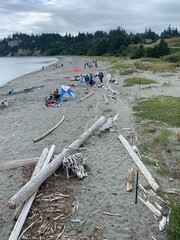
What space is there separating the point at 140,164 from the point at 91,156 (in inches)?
94.8

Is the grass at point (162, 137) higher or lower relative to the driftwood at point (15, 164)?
higher

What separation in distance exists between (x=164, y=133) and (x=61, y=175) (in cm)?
630

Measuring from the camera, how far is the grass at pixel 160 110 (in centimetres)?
1732

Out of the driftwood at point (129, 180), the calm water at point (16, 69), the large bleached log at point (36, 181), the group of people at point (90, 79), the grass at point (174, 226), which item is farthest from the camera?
the calm water at point (16, 69)

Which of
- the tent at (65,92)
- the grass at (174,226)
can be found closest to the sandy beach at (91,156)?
the grass at (174,226)

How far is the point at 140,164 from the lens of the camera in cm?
1149

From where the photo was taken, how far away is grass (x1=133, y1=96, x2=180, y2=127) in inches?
682

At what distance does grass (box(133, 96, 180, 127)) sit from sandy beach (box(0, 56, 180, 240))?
0.90 m

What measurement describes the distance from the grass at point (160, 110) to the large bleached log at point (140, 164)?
13.0ft

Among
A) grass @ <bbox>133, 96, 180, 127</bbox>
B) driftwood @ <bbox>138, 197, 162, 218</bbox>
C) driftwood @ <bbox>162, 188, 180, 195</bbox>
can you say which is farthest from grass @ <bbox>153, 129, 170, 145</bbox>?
driftwood @ <bbox>138, 197, 162, 218</bbox>

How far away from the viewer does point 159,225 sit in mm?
8008

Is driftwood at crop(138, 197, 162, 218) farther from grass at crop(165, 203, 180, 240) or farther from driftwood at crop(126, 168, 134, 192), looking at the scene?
grass at crop(165, 203, 180, 240)

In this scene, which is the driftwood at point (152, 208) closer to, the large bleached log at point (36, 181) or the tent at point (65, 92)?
the large bleached log at point (36, 181)

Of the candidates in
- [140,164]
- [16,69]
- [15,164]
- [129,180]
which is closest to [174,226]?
[129,180]
